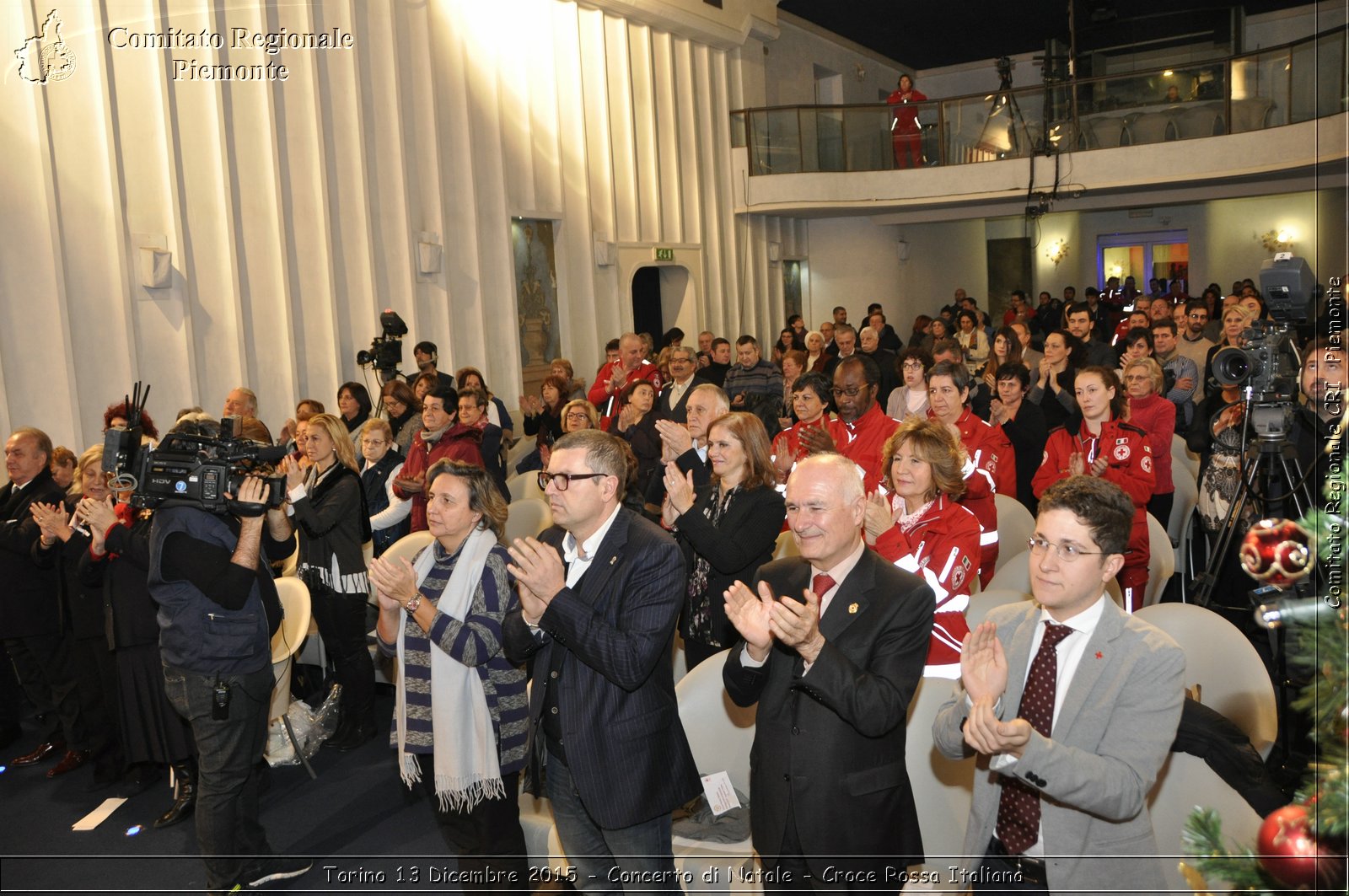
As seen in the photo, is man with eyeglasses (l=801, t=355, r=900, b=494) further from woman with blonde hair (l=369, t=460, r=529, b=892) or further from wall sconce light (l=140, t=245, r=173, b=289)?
wall sconce light (l=140, t=245, r=173, b=289)

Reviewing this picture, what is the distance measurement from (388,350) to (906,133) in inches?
400

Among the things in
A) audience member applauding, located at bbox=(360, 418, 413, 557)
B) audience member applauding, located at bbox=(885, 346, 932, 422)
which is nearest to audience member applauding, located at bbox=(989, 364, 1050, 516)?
audience member applauding, located at bbox=(885, 346, 932, 422)

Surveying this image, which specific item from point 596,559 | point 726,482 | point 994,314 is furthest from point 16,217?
point 994,314

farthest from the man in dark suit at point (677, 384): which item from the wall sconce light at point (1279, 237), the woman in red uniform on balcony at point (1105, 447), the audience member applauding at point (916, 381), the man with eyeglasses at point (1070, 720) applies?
the wall sconce light at point (1279, 237)

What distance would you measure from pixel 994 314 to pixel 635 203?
39.6ft

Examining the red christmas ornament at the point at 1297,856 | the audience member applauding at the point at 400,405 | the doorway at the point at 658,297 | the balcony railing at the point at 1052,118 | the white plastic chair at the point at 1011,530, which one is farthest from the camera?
the doorway at the point at 658,297

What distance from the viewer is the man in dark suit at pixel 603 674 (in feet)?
8.98

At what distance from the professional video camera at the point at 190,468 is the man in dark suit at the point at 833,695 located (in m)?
1.97

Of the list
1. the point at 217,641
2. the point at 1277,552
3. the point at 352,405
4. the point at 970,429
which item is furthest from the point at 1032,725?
the point at 352,405

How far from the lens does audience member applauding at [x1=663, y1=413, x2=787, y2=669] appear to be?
389cm

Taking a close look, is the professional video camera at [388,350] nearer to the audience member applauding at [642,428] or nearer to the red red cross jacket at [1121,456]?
the audience member applauding at [642,428]

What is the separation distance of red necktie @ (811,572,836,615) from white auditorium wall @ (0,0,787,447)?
23.0 feet

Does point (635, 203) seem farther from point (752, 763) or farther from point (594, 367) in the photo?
point (752, 763)

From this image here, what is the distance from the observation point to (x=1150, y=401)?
222 inches
